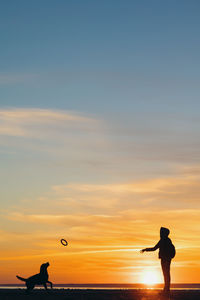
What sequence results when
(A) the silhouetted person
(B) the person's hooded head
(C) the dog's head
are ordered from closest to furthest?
(A) the silhouetted person < (B) the person's hooded head < (C) the dog's head

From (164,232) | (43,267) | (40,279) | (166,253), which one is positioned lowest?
(40,279)

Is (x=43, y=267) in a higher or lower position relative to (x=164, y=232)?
lower

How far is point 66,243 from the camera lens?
125 ft

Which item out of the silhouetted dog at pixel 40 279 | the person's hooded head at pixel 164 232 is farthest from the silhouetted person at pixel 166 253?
the silhouetted dog at pixel 40 279

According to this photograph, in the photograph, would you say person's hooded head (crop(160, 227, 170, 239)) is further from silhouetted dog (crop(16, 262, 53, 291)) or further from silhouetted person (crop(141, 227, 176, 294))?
silhouetted dog (crop(16, 262, 53, 291))

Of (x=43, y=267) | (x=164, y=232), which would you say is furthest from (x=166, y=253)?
(x=43, y=267)

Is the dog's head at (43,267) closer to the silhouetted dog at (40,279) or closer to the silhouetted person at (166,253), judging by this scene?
the silhouetted dog at (40,279)

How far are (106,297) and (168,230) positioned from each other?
461cm

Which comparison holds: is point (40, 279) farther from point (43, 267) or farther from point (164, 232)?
point (164, 232)

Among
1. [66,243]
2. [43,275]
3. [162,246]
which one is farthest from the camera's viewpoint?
[66,243]

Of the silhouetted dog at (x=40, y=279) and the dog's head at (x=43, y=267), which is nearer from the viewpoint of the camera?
the silhouetted dog at (x=40, y=279)

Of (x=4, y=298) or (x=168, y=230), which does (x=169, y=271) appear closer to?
(x=168, y=230)

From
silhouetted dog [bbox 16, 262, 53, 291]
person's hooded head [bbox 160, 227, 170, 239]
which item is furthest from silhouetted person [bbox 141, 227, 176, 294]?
silhouetted dog [bbox 16, 262, 53, 291]

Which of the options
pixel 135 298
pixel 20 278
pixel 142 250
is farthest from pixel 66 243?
pixel 135 298
